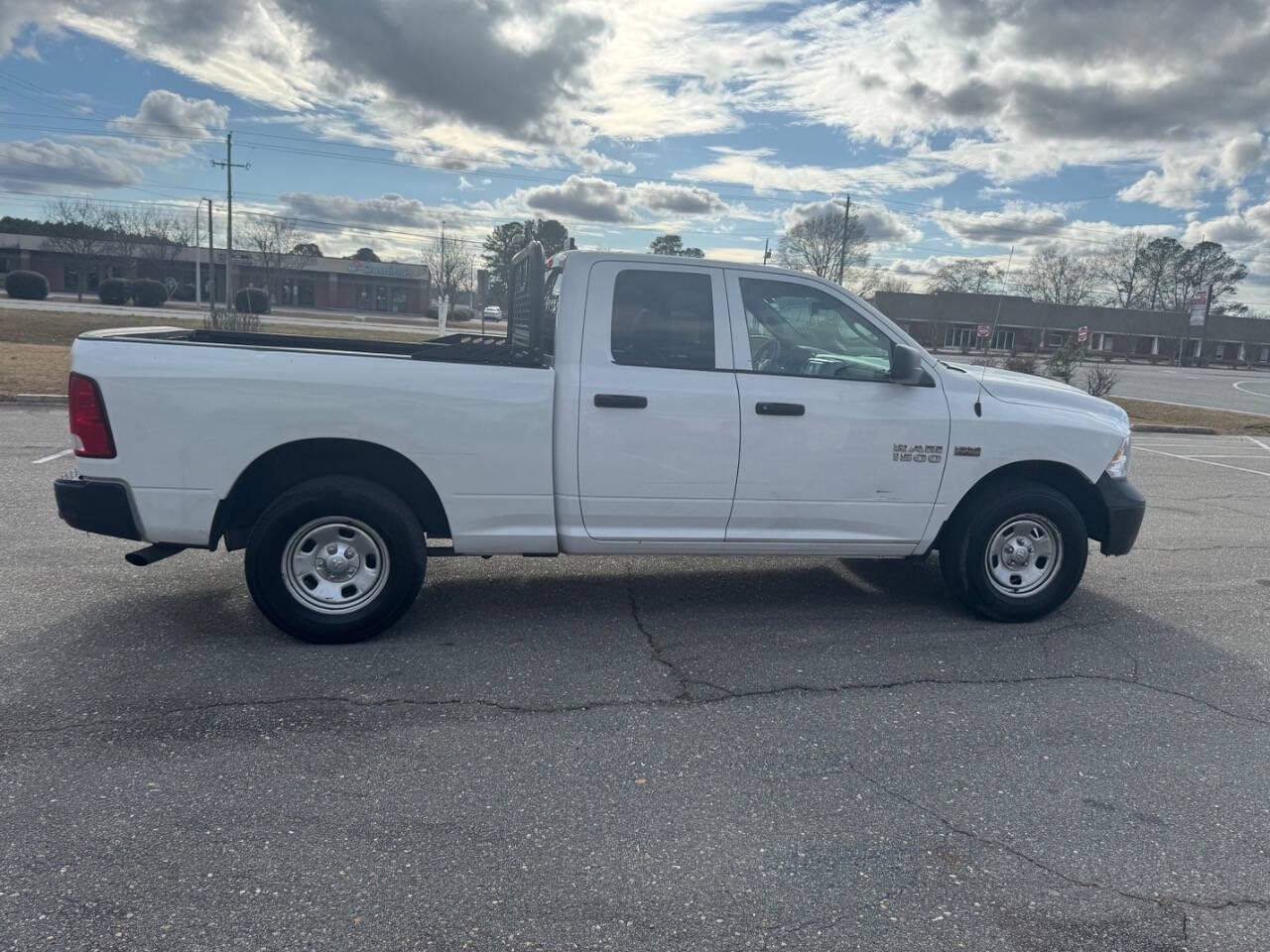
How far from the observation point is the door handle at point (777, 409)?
4980 mm

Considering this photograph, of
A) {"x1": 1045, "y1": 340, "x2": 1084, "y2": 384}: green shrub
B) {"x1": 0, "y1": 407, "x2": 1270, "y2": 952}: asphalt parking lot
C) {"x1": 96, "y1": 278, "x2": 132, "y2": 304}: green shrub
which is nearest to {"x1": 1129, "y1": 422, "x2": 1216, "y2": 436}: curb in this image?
{"x1": 1045, "y1": 340, "x2": 1084, "y2": 384}: green shrub

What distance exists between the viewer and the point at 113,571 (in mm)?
5875

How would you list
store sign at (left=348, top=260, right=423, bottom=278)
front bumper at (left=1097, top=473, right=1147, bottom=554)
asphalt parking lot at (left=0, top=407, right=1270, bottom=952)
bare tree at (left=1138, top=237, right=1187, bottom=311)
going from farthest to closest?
bare tree at (left=1138, top=237, right=1187, bottom=311) → store sign at (left=348, top=260, right=423, bottom=278) → front bumper at (left=1097, top=473, right=1147, bottom=554) → asphalt parking lot at (left=0, top=407, right=1270, bottom=952)

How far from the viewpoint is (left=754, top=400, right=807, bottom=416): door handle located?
4980 millimetres

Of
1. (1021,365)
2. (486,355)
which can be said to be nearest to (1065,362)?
(1021,365)

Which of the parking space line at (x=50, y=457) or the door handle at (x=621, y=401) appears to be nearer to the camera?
the door handle at (x=621, y=401)

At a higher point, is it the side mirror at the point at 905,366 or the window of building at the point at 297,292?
the window of building at the point at 297,292

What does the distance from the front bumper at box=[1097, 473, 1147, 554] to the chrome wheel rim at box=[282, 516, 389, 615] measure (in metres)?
4.16

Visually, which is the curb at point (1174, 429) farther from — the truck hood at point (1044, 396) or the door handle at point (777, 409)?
the door handle at point (777, 409)

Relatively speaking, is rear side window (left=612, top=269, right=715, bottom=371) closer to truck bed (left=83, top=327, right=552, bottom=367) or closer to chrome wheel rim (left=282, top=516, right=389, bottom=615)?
truck bed (left=83, top=327, right=552, bottom=367)

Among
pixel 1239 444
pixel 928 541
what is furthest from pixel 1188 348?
pixel 928 541

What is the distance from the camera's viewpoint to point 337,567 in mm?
4762

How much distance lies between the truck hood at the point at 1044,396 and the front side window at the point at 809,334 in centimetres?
72

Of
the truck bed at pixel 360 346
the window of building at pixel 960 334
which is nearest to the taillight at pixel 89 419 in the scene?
the truck bed at pixel 360 346
